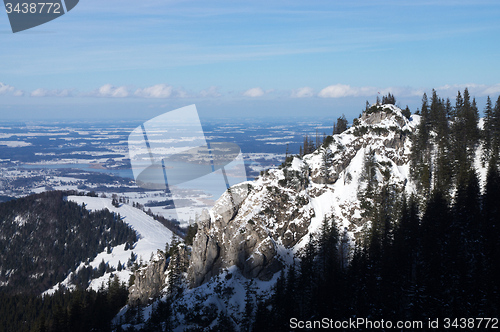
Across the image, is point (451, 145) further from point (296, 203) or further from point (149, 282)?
point (149, 282)

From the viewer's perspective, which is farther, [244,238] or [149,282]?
[149,282]

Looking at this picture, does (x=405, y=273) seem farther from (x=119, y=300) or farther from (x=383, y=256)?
(x=119, y=300)

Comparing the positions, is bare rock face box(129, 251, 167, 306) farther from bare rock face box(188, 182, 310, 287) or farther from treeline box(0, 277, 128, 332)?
bare rock face box(188, 182, 310, 287)

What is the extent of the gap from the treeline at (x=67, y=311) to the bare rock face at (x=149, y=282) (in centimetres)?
681

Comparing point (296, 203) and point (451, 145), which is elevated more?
point (451, 145)

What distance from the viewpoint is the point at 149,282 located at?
9050cm

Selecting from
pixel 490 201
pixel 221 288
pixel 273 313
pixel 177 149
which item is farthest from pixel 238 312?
pixel 177 149

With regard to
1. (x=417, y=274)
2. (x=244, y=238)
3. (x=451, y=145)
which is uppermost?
(x=451, y=145)

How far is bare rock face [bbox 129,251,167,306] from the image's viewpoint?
3479 inches

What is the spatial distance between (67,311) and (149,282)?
19580 millimetres

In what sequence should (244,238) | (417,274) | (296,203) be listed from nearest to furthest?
(417,274)
(244,238)
(296,203)

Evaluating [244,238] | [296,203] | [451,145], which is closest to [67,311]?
[244,238]

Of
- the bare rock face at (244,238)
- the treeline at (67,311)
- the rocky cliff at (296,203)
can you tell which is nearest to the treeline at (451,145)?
the rocky cliff at (296,203)

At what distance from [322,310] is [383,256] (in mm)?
13582
